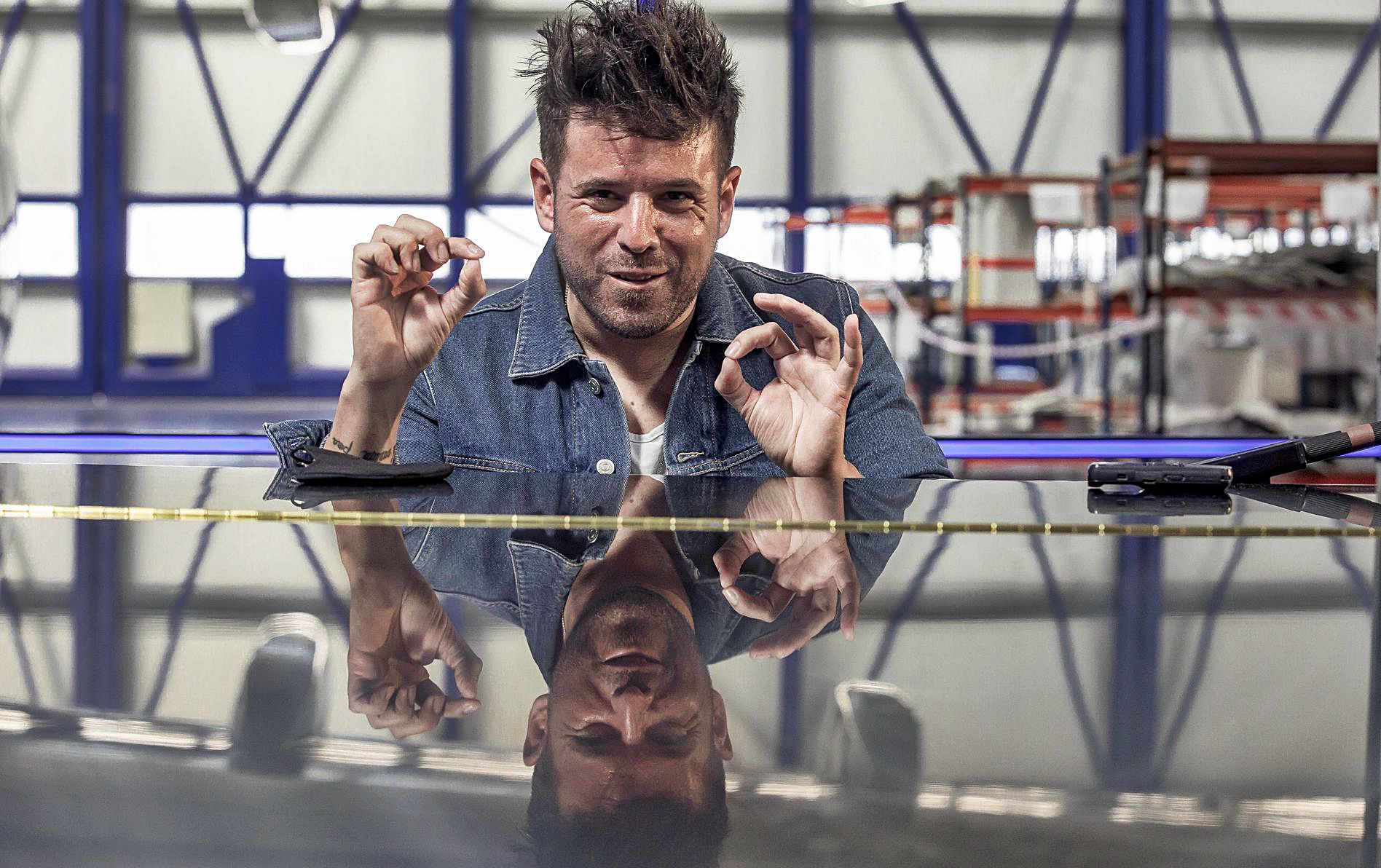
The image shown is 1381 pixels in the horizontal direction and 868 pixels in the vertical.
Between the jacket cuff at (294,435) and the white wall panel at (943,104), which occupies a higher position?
the white wall panel at (943,104)

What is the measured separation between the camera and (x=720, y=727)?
316 millimetres

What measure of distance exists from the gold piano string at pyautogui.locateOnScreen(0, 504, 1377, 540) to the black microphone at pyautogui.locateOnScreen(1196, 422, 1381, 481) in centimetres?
25

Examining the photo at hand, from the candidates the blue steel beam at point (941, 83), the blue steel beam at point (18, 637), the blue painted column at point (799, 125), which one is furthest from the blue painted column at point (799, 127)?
the blue steel beam at point (18, 637)

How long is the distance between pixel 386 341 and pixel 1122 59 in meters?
8.21

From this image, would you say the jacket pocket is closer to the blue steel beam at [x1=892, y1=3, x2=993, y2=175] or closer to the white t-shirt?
the white t-shirt

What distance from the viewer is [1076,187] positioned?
4582mm

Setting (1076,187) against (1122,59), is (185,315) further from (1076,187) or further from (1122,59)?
→ (1122,59)

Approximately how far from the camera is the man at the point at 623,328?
44.9 inches

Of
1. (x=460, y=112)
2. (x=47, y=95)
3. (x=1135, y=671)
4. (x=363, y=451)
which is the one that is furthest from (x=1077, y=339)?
(x=47, y=95)

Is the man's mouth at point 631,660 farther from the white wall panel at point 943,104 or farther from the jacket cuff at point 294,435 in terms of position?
the white wall panel at point 943,104

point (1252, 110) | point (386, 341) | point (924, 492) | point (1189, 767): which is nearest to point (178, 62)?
point (1252, 110)

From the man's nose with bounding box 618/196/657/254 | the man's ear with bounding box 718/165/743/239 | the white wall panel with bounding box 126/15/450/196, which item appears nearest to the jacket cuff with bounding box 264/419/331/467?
the man's nose with bounding box 618/196/657/254

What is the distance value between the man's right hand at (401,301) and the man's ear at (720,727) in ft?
2.53

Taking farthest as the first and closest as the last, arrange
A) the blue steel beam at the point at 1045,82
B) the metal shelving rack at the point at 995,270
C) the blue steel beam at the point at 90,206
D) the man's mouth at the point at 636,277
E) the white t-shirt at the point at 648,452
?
the blue steel beam at the point at 1045,82 → the blue steel beam at the point at 90,206 → the metal shelving rack at the point at 995,270 → the white t-shirt at the point at 648,452 → the man's mouth at the point at 636,277
